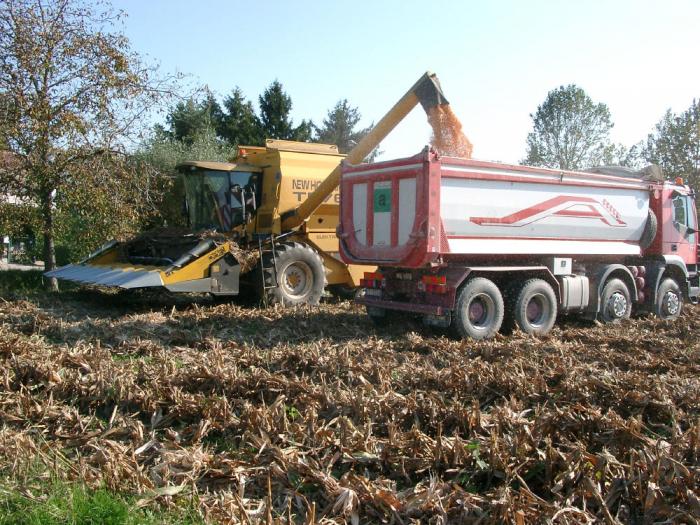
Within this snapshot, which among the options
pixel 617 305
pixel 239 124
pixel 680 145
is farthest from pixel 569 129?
pixel 617 305

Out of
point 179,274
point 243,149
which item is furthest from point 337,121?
point 179,274

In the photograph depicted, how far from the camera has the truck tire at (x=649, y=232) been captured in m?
11.9

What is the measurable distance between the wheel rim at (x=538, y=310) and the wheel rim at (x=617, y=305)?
1745 mm

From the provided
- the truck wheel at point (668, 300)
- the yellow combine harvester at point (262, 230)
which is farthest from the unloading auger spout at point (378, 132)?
the truck wheel at point (668, 300)

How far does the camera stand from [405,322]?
1038 cm

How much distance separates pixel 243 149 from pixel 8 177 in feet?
14.8

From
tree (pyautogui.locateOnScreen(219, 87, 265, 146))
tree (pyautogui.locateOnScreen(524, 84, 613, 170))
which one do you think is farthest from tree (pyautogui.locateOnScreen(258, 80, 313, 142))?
tree (pyautogui.locateOnScreen(524, 84, 613, 170))

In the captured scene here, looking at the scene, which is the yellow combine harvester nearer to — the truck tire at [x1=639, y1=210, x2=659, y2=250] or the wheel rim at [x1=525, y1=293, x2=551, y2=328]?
the wheel rim at [x1=525, y1=293, x2=551, y2=328]

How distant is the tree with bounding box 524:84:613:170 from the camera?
4622 centimetres

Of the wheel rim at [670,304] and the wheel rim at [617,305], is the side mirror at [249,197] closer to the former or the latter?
the wheel rim at [617,305]

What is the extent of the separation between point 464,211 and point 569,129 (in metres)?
41.4

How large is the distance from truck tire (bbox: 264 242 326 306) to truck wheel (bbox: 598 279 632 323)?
4975mm

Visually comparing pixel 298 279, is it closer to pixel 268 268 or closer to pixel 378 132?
pixel 268 268

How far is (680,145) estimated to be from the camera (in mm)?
37062
